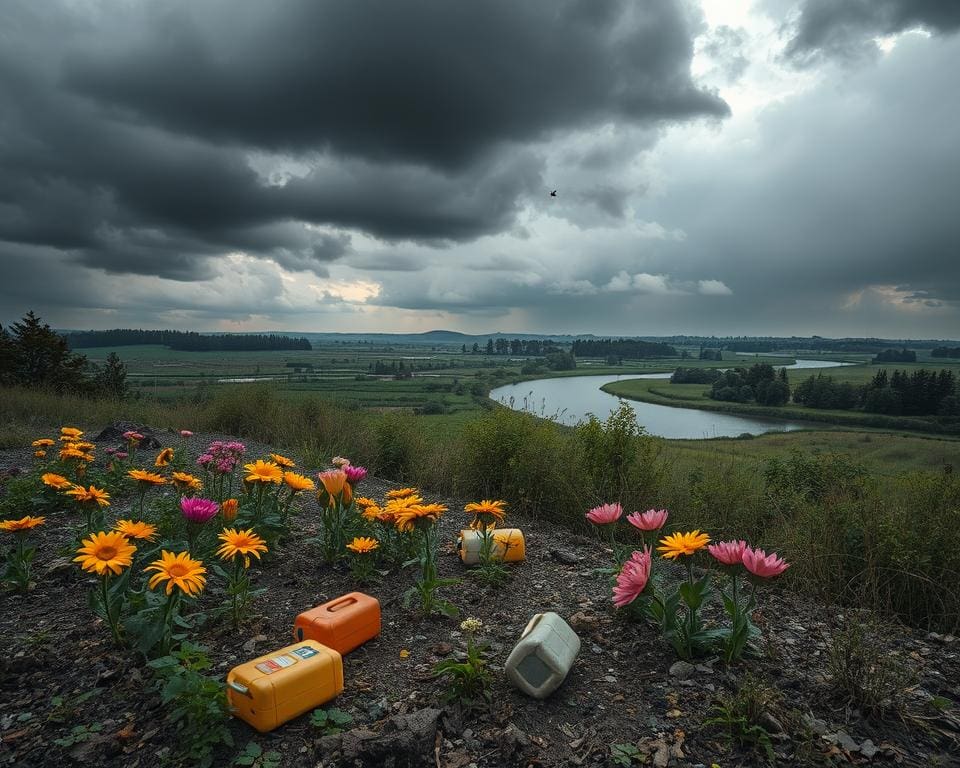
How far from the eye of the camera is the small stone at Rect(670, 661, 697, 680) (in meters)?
2.51

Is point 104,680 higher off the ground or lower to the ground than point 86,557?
lower

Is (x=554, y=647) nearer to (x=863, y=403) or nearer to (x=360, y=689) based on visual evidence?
(x=360, y=689)

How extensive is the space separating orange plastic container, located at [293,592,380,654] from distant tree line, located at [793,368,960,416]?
126ft

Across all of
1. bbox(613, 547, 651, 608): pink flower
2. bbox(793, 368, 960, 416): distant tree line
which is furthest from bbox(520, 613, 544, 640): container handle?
bbox(793, 368, 960, 416): distant tree line

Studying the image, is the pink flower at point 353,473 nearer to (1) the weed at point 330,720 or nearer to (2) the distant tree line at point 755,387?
(1) the weed at point 330,720

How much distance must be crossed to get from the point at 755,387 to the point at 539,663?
51077mm

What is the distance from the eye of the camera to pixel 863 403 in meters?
36.2

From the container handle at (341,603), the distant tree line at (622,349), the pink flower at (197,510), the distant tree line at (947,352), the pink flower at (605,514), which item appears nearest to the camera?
the pink flower at (197,510)

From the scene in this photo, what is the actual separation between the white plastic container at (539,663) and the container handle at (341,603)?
0.96 m

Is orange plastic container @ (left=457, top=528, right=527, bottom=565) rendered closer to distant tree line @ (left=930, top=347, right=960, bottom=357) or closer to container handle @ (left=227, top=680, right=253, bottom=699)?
container handle @ (left=227, top=680, right=253, bottom=699)

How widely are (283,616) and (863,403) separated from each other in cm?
4432

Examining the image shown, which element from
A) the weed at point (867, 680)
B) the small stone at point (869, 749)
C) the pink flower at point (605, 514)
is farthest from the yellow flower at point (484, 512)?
the small stone at point (869, 749)

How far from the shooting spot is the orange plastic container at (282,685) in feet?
6.87

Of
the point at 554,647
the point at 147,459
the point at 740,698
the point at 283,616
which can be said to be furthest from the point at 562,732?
the point at 147,459
